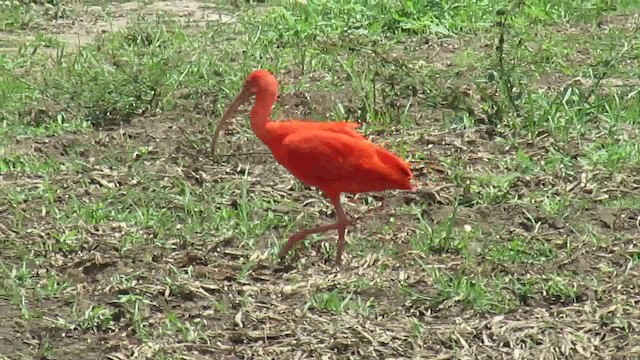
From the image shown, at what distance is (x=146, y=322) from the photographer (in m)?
5.12

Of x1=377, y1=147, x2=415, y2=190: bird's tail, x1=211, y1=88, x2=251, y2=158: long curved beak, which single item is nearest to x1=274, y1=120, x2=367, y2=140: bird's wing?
x1=377, y1=147, x2=415, y2=190: bird's tail

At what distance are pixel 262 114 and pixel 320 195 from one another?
2.34 feet

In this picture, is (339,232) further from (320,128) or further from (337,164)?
(320,128)

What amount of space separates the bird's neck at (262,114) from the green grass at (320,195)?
0.43m

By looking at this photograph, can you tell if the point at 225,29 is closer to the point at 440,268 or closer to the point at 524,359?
the point at 440,268

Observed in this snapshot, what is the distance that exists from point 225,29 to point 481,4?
1.69m

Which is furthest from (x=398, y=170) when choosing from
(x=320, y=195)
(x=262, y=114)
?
(x=320, y=195)

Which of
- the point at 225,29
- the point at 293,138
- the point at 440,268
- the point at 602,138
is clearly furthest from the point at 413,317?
the point at 225,29

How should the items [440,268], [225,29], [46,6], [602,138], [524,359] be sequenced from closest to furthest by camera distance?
[524,359] → [440,268] → [602,138] → [225,29] → [46,6]

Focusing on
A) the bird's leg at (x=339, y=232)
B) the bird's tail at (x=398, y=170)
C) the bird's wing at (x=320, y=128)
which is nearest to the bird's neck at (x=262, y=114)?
the bird's wing at (x=320, y=128)

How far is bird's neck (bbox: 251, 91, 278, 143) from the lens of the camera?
573cm

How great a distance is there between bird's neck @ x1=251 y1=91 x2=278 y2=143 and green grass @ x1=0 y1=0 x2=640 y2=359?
1.42 feet

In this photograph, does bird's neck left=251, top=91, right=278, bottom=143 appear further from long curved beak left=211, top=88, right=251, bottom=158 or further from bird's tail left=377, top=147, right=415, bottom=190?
bird's tail left=377, top=147, right=415, bottom=190

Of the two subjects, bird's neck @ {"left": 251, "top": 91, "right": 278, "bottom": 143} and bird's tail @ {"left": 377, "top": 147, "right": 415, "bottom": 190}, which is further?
bird's neck @ {"left": 251, "top": 91, "right": 278, "bottom": 143}
